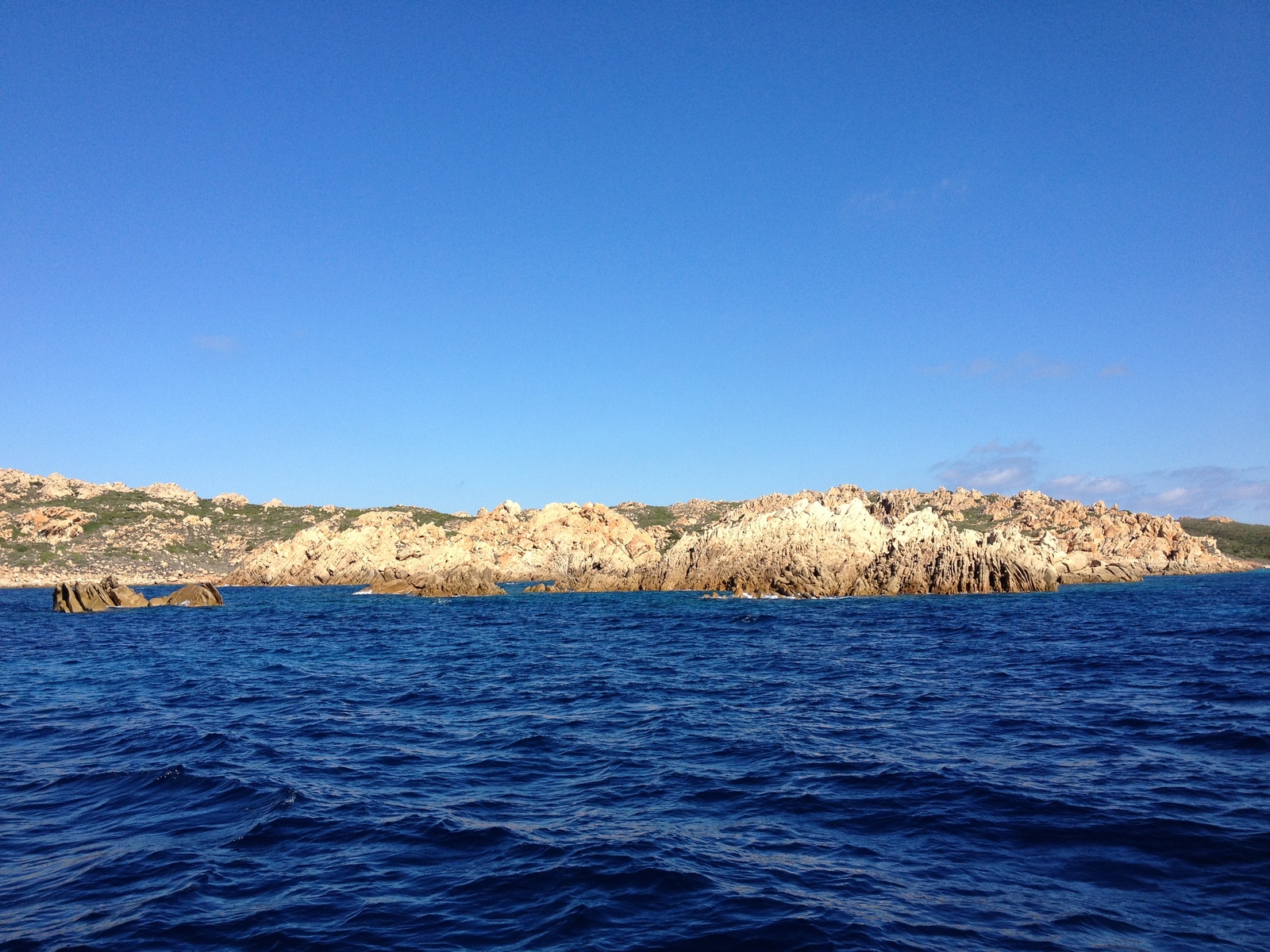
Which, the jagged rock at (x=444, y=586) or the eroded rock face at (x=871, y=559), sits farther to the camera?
the jagged rock at (x=444, y=586)

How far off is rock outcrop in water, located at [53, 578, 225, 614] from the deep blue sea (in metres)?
45.1

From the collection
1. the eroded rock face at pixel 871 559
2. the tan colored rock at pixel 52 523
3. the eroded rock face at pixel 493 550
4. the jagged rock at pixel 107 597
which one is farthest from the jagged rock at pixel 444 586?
the tan colored rock at pixel 52 523

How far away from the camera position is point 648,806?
13453 mm

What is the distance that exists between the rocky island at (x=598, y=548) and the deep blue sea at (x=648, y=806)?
170 ft

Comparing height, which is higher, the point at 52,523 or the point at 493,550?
the point at 52,523

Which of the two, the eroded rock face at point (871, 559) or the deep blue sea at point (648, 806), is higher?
the eroded rock face at point (871, 559)

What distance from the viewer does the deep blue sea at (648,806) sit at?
9203 millimetres

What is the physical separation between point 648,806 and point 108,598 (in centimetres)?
7663

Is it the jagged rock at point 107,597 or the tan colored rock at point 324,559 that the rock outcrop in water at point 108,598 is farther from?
the tan colored rock at point 324,559

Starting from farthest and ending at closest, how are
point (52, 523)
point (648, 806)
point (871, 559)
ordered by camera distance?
point (52, 523)
point (871, 559)
point (648, 806)

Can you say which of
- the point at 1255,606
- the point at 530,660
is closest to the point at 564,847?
the point at 530,660

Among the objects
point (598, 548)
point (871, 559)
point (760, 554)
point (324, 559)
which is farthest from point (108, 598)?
point (871, 559)

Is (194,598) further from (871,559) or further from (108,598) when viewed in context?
(871,559)

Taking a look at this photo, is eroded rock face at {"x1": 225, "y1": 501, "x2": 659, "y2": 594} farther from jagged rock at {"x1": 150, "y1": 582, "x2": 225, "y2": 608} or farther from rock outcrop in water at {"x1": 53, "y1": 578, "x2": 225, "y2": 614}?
rock outcrop in water at {"x1": 53, "y1": 578, "x2": 225, "y2": 614}
